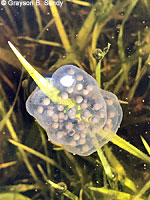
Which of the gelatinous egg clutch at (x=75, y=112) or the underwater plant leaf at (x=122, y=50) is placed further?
the underwater plant leaf at (x=122, y=50)

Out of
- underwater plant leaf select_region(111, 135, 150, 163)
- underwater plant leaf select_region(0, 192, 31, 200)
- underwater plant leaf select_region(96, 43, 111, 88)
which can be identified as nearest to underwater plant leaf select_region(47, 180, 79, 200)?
underwater plant leaf select_region(0, 192, 31, 200)

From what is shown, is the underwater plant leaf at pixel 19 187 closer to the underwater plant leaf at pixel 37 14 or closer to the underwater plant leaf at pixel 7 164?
the underwater plant leaf at pixel 7 164

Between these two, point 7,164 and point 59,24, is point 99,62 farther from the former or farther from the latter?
point 7,164

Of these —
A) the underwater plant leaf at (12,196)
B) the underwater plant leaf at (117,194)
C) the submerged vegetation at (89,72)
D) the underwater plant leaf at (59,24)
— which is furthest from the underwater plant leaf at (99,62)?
the underwater plant leaf at (12,196)

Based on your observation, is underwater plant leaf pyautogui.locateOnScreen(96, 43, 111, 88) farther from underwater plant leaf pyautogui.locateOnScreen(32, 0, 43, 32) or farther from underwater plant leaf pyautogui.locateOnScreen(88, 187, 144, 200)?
underwater plant leaf pyautogui.locateOnScreen(88, 187, 144, 200)

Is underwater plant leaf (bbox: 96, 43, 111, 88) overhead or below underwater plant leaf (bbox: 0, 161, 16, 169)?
overhead

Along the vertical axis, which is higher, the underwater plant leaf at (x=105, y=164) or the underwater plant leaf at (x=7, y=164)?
the underwater plant leaf at (x=7, y=164)

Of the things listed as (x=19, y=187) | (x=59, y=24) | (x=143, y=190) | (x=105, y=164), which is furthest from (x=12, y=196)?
(x=59, y=24)
